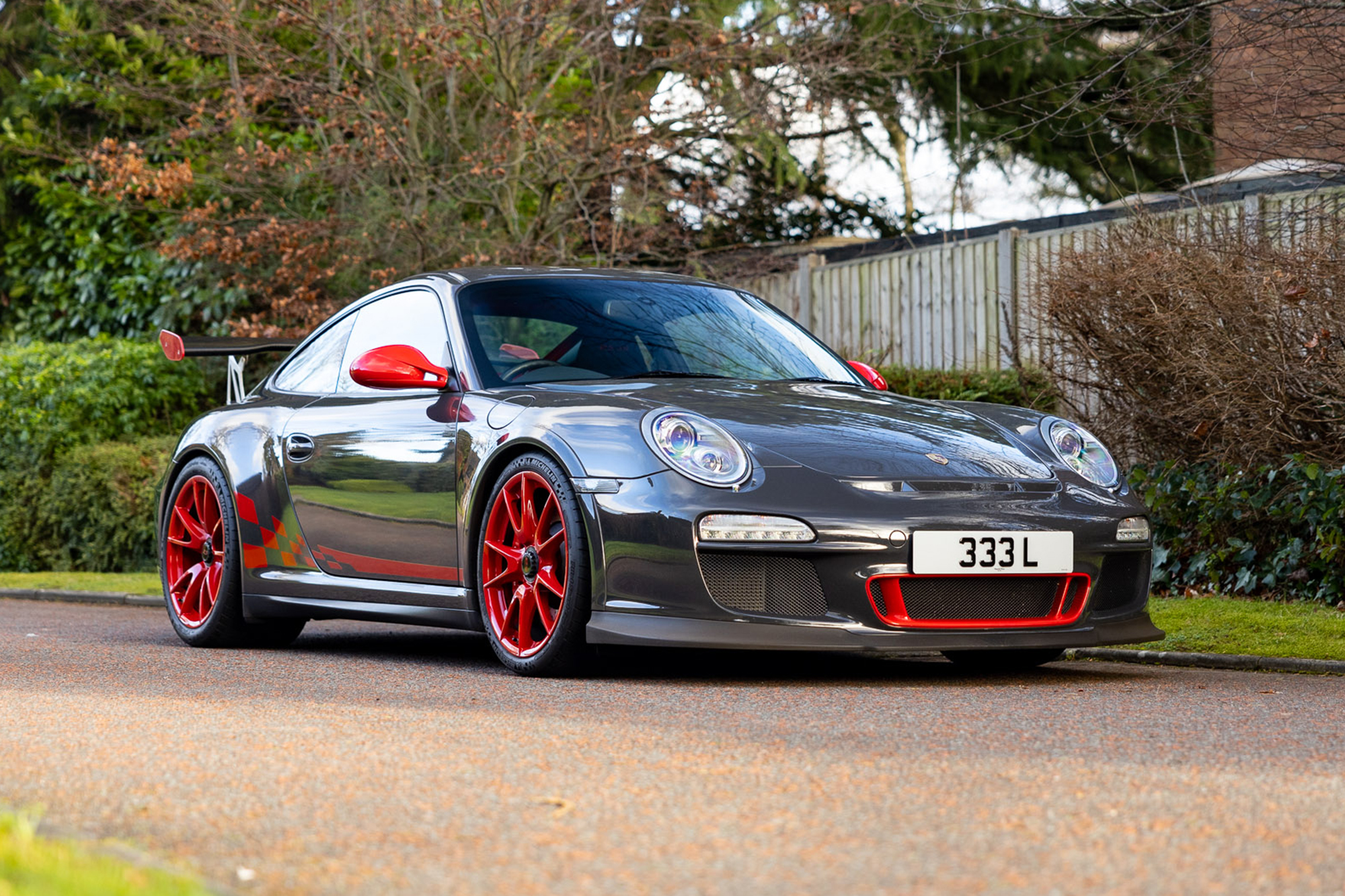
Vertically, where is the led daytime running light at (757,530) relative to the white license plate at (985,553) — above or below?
above

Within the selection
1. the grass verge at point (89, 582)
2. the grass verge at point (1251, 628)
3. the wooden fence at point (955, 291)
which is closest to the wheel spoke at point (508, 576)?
the grass verge at point (1251, 628)

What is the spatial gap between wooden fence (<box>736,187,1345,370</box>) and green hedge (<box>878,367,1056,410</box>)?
157mm

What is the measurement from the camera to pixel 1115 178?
19344mm

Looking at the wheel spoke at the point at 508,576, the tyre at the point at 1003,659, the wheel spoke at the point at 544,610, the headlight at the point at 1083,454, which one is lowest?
the tyre at the point at 1003,659

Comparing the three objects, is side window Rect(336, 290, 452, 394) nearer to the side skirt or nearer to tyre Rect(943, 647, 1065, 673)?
the side skirt

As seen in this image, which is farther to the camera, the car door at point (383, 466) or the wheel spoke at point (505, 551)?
the car door at point (383, 466)

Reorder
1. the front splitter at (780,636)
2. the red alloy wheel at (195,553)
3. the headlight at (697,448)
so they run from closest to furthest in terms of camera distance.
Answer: the front splitter at (780,636) < the headlight at (697,448) < the red alloy wheel at (195,553)

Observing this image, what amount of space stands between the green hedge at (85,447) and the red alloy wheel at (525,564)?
8678 millimetres

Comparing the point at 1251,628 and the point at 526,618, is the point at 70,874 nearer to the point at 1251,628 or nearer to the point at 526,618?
the point at 526,618

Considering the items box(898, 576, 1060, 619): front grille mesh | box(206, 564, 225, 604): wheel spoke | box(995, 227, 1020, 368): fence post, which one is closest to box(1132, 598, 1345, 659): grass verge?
box(898, 576, 1060, 619): front grille mesh

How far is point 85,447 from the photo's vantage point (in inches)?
594

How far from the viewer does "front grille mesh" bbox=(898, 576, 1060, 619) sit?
575 centimetres

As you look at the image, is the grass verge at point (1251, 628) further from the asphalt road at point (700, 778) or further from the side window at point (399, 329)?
the side window at point (399, 329)

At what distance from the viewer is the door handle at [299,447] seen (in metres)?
7.30
